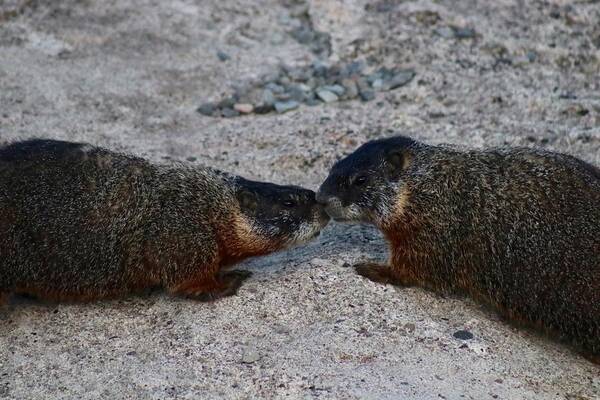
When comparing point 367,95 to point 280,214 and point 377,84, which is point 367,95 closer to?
point 377,84

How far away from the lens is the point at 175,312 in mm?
5953

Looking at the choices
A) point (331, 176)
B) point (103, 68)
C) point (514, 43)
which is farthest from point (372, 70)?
point (331, 176)

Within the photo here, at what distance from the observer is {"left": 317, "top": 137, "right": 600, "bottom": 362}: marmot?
18.6ft

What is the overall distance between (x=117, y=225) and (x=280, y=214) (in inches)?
46.5

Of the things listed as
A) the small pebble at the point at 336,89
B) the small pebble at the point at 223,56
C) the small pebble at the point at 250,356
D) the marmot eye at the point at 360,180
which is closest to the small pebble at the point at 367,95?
the small pebble at the point at 336,89

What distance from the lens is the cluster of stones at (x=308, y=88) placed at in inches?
362

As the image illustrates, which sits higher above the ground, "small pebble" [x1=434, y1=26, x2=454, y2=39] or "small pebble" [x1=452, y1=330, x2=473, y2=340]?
"small pebble" [x1=434, y1=26, x2=454, y2=39]

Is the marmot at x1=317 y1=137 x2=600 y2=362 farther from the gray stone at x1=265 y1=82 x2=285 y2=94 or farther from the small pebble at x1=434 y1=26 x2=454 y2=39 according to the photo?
the small pebble at x1=434 y1=26 x2=454 y2=39

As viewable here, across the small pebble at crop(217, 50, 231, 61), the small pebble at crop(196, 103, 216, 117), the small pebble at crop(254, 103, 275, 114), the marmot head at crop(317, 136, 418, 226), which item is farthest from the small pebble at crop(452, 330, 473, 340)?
the small pebble at crop(217, 50, 231, 61)

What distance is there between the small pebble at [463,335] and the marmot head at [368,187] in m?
0.99

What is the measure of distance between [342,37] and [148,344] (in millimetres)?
5688

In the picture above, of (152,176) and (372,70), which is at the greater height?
(372,70)

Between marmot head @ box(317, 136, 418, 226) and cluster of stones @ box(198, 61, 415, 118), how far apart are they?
2.88 metres

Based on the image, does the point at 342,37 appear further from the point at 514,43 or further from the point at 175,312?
the point at 175,312
